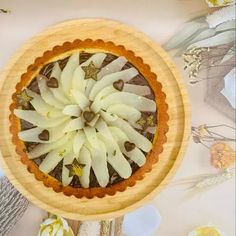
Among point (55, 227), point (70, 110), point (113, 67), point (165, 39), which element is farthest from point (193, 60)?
point (55, 227)

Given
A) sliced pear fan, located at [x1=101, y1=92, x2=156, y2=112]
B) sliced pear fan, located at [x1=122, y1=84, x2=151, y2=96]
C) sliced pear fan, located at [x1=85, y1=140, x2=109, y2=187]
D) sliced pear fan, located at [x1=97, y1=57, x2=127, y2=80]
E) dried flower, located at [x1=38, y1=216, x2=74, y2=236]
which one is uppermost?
sliced pear fan, located at [x1=97, y1=57, x2=127, y2=80]

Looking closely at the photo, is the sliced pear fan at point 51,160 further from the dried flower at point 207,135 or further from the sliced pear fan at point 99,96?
the dried flower at point 207,135

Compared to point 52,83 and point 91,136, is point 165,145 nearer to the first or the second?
point 91,136

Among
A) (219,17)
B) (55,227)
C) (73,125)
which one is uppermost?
(219,17)

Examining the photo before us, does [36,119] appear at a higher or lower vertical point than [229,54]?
lower

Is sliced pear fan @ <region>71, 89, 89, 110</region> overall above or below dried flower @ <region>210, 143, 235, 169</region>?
above

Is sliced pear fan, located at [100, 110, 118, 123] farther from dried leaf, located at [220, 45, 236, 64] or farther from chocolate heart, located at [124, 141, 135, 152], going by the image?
dried leaf, located at [220, 45, 236, 64]

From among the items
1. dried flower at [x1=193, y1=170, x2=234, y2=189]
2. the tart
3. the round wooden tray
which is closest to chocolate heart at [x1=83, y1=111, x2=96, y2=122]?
the tart

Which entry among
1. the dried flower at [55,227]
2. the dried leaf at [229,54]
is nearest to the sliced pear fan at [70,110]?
the dried flower at [55,227]
